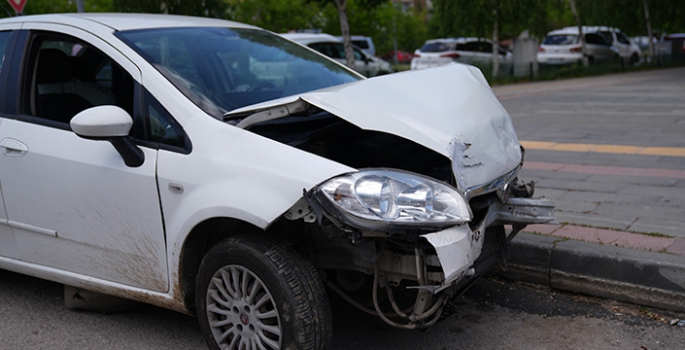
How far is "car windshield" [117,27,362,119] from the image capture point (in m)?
3.68

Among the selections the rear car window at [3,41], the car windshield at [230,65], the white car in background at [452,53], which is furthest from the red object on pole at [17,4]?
the white car in background at [452,53]

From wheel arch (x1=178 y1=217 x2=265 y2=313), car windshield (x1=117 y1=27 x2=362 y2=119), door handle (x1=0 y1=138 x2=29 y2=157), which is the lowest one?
wheel arch (x1=178 y1=217 x2=265 y2=313)

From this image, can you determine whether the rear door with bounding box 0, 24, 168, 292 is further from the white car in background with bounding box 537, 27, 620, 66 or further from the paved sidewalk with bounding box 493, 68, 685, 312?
the white car in background with bounding box 537, 27, 620, 66

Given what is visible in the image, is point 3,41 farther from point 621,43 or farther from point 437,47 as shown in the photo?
point 621,43

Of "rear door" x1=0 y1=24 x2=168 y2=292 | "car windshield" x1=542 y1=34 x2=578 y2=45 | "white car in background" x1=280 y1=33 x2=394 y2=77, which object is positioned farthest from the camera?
"car windshield" x1=542 y1=34 x2=578 y2=45

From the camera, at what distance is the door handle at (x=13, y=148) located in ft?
12.7

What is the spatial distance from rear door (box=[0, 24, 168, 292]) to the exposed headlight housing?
37.2 inches

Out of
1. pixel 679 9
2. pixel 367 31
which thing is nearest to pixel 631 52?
pixel 679 9

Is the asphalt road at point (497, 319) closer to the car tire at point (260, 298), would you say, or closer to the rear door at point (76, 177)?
the rear door at point (76, 177)

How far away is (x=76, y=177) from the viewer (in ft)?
11.9

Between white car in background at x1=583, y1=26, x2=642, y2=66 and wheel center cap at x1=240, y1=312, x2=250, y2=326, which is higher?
wheel center cap at x1=240, y1=312, x2=250, y2=326

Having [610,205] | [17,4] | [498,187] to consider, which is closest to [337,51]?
[17,4]

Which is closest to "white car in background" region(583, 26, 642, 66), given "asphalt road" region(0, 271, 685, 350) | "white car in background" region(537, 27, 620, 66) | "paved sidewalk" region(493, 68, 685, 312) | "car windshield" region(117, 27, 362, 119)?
"white car in background" region(537, 27, 620, 66)

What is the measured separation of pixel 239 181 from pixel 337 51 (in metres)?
18.5
